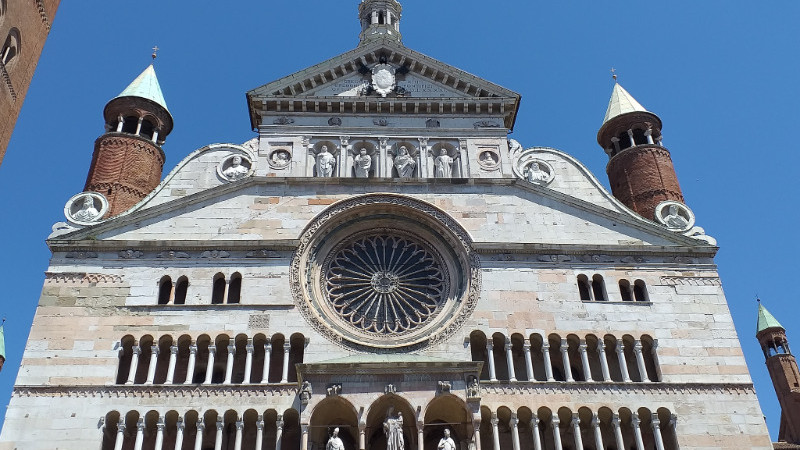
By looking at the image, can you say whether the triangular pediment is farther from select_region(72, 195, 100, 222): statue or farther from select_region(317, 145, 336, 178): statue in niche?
select_region(72, 195, 100, 222): statue

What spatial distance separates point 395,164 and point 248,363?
26.8 ft

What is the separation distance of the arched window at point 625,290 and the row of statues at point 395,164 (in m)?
6.19

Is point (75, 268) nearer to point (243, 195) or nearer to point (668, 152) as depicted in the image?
point (243, 195)

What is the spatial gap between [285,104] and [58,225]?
313 inches

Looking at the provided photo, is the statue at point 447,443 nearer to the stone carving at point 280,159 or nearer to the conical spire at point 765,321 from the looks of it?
the stone carving at point 280,159

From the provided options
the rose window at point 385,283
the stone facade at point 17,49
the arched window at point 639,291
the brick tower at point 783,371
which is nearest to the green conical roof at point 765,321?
the brick tower at point 783,371

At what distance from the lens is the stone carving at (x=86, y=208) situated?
24062 millimetres

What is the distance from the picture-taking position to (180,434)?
20.2 meters

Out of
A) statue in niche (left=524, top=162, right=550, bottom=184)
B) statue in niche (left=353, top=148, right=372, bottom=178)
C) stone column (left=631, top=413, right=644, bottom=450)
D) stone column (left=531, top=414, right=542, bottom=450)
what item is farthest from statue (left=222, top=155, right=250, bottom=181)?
stone column (left=631, top=413, right=644, bottom=450)

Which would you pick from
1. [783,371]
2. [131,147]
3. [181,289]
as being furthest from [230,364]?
[783,371]

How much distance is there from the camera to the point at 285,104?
27078 mm

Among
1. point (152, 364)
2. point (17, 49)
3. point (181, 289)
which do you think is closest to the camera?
point (152, 364)

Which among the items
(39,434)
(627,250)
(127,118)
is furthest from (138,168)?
(627,250)

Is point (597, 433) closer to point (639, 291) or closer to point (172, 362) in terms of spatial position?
point (639, 291)
